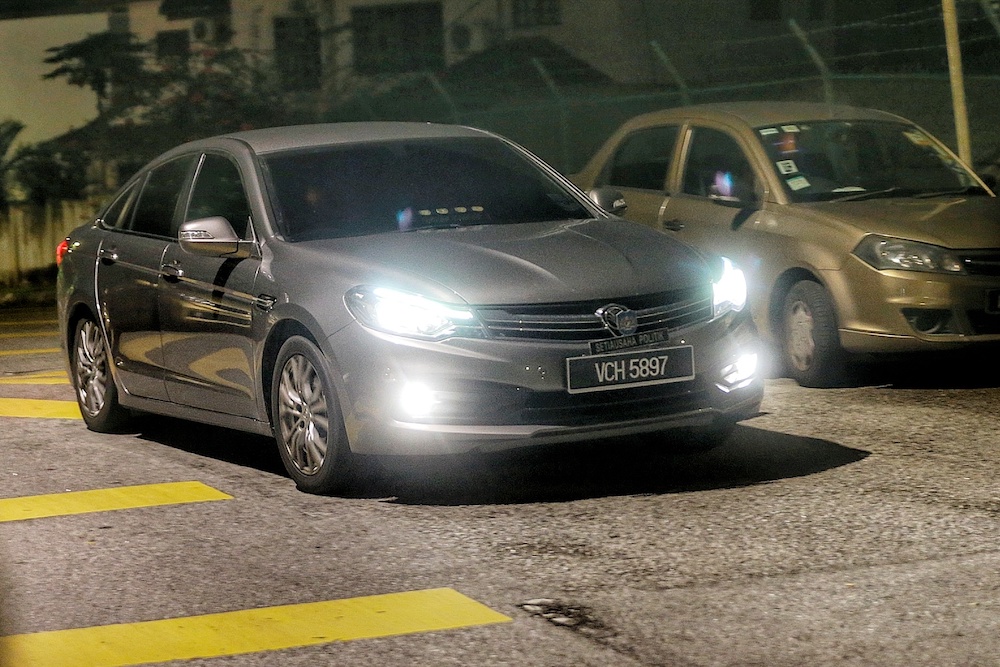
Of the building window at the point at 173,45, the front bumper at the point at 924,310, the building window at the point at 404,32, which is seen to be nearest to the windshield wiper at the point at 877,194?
the front bumper at the point at 924,310

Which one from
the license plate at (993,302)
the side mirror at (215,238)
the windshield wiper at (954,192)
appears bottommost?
the license plate at (993,302)

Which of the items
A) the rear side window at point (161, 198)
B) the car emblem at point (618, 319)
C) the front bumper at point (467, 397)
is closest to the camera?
the front bumper at point (467, 397)

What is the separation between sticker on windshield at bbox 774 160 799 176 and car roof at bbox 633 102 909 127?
0.39m

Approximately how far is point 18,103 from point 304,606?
2364cm

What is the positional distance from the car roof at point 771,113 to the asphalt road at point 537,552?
2676 millimetres

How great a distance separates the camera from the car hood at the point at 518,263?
7.61 m

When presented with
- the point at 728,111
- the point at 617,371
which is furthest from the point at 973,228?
the point at 617,371

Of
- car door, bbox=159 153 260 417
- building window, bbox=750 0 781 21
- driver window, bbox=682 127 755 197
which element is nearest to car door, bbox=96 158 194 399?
car door, bbox=159 153 260 417

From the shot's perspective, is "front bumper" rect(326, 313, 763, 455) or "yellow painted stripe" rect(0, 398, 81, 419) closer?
"front bumper" rect(326, 313, 763, 455)

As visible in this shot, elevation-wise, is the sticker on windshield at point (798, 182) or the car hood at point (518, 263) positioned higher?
the sticker on windshield at point (798, 182)

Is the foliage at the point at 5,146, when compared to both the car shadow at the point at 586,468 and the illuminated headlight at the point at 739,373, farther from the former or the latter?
the illuminated headlight at the point at 739,373

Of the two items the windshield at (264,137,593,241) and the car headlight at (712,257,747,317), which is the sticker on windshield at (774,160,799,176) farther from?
the car headlight at (712,257,747,317)

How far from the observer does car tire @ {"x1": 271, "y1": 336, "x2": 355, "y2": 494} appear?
7.76 metres

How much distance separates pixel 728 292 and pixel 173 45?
29.4 meters
